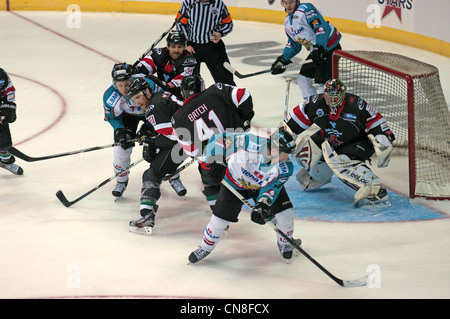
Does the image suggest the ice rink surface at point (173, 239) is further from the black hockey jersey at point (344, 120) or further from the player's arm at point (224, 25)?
the player's arm at point (224, 25)

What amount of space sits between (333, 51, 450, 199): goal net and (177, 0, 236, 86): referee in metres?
1.18

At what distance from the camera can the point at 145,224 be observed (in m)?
4.75

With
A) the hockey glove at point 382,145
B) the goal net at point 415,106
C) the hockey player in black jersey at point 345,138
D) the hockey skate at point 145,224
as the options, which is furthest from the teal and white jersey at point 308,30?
the hockey skate at point 145,224

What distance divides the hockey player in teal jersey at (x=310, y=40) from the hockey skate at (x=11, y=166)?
225 cm

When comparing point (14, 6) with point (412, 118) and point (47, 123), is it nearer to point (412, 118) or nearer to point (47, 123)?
point (47, 123)

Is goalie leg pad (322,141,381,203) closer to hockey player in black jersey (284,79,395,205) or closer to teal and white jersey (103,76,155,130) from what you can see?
hockey player in black jersey (284,79,395,205)

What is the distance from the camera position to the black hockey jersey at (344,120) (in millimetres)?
5047

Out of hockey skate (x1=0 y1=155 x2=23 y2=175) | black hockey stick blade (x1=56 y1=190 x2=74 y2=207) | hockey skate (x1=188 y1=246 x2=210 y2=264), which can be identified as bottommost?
hockey skate (x1=0 y1=155 x2=23 y2=175)

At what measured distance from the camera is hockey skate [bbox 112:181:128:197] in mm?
5340

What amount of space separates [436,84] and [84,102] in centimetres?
367

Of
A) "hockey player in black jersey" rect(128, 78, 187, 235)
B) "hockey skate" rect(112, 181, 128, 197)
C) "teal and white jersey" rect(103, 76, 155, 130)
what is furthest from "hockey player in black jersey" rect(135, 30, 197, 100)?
"hockey skate" rect(112, 181, 128, 197)

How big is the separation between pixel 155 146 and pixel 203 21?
212cm

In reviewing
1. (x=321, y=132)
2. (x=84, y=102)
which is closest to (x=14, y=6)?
(x=84, y=102)

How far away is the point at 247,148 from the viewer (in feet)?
13.2
